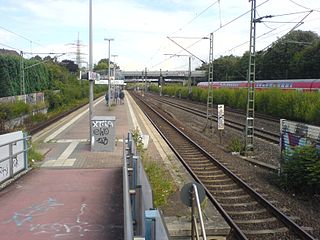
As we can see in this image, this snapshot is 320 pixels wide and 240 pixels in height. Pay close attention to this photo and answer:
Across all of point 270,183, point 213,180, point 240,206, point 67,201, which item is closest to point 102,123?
point 213,180

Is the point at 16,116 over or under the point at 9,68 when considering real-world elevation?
under

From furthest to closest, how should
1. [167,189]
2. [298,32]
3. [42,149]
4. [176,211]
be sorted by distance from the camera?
[298,32] < [42,149] < [167,189] < [176,211]

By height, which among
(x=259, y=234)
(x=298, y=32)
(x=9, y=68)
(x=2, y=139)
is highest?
(x=298, y=32)

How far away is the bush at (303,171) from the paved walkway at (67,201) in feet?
14.1

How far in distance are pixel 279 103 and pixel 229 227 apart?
28.7 m

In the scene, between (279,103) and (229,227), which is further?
(279,103)

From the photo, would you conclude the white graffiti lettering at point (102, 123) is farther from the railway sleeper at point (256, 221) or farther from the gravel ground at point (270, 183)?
the railway sleeper at point (256, 221)

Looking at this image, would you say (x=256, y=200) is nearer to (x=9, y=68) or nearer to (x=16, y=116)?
(x=16, y=116)

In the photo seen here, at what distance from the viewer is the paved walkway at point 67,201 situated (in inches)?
247

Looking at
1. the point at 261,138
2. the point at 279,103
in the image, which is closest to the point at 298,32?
the point at 279,103

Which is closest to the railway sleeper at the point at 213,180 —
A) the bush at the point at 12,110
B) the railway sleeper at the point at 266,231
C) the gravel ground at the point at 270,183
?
the gravel ground at the point at 270,183

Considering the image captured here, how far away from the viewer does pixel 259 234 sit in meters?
7.66

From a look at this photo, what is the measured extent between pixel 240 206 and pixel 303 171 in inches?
81.3

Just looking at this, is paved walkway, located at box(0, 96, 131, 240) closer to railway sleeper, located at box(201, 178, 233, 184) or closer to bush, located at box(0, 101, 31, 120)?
railway sleeper, located at box(201, 178, 233, 184)
